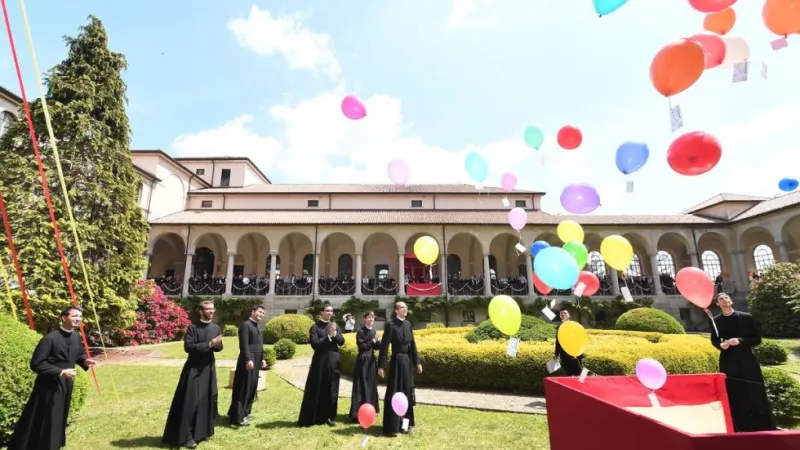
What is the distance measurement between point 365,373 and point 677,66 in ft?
21.0

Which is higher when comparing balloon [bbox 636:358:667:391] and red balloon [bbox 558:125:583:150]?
red balloon [bbox 558:125:583:150]

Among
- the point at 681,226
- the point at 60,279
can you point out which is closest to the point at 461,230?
the point at 681,226

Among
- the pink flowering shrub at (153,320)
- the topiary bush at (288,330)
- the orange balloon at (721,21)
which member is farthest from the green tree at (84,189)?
the orange balloon at (721,21)

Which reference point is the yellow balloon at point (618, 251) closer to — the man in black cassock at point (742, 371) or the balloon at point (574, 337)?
the man in black cassock at point (742, 371)

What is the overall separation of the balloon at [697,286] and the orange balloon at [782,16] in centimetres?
284

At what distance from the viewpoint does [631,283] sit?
84.2 ft

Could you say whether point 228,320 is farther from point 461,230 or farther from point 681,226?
point 681,226

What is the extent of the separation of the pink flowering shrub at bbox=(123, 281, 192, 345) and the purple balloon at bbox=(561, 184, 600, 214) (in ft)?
50.5

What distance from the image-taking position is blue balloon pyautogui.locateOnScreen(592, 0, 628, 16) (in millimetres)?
4742

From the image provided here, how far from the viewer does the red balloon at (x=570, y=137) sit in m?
6.95

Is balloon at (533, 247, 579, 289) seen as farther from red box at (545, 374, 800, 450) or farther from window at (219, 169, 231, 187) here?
window at (219, 169, 231, 187)

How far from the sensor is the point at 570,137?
6.98 meters

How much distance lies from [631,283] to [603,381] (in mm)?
24840

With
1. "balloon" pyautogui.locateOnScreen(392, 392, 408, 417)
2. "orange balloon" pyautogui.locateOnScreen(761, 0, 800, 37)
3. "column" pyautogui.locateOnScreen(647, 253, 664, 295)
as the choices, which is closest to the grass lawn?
"balloon" pyautogui.locateOnScreen(392, 392, 408, 417)
